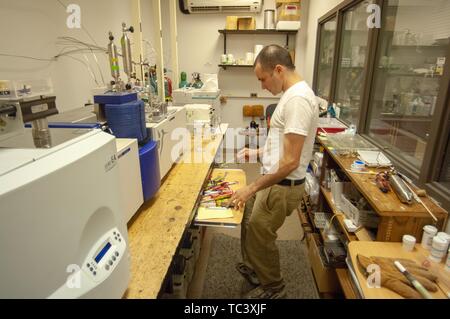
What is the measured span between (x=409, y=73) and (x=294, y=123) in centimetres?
100

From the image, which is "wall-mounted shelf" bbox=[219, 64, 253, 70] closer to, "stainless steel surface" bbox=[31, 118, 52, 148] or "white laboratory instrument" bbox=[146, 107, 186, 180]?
"white laboratory instrument" bbox=[146, 107, 186, 180]

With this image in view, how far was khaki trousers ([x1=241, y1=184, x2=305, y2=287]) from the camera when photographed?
1759 mm

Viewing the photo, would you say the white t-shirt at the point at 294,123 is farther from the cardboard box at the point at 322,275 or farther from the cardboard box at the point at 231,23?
the cardboard box at the point at 231,23

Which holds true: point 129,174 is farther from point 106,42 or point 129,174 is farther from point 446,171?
point 106,42

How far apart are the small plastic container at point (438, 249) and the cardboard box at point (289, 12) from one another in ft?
12.9

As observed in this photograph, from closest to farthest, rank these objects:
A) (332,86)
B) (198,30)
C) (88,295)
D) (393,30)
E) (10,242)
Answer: (10,242) < (88,295) < (393,30) < (332,86) < (198,30)

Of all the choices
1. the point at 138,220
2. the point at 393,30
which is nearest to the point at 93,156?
the point at 138,220

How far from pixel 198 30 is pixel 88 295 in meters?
4.86

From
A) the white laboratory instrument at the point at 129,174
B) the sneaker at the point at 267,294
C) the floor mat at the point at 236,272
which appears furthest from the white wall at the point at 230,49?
the white laboratory instrument at the point at 129,174

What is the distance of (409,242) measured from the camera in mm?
1261

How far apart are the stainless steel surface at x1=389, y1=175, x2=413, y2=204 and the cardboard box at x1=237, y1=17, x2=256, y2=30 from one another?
145 inches
